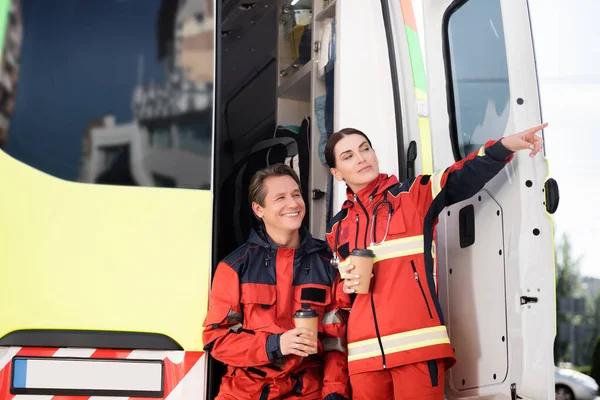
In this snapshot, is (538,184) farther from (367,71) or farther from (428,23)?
(367,71)

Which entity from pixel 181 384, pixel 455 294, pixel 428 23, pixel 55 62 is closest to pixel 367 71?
pixel 428 23

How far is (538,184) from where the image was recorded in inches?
90.8

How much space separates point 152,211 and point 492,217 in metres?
1.15

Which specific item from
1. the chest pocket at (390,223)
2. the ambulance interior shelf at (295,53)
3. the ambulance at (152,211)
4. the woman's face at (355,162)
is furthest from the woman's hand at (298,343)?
the ambulance interior shelf at (295,53)

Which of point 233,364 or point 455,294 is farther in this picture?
point 455,294

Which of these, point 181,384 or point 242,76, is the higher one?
point 242,76

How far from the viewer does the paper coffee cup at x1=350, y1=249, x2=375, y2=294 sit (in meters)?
2.33

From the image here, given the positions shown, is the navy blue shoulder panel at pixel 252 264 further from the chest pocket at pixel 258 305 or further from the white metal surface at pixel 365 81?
the white metal surface at pixel 365 81

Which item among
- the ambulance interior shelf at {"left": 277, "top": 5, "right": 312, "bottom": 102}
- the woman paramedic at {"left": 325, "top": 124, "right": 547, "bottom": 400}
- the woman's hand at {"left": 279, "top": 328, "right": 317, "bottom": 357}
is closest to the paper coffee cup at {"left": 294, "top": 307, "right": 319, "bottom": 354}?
the woman's hand at {"left": 279, "top": 328, "right": 317, "bottom": 357}

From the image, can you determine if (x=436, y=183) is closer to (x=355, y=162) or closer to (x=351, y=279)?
(x=355, y=162)

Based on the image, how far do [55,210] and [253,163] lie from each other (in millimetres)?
1920

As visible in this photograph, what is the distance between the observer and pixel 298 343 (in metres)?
2.42

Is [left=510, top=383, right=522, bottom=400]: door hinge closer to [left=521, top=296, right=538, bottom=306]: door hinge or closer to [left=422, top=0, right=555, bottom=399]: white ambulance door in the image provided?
[left=422, top=0, right=555, bottom=399]: white ambulance door

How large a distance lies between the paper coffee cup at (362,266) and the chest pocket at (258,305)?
0.43 metres
